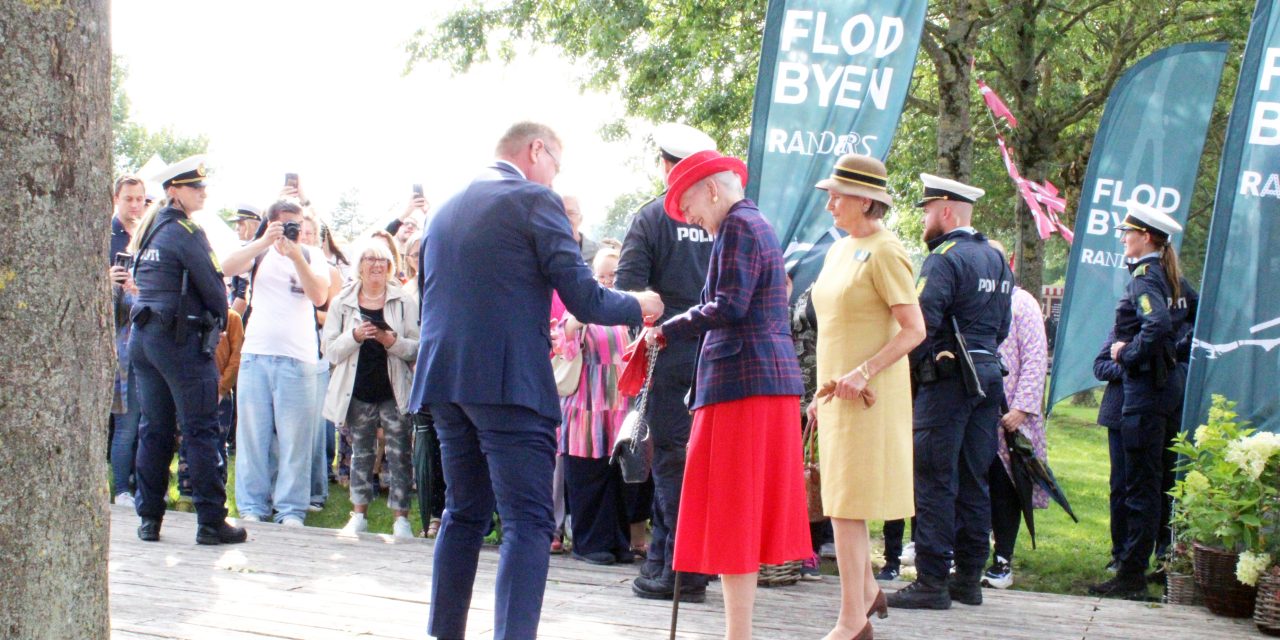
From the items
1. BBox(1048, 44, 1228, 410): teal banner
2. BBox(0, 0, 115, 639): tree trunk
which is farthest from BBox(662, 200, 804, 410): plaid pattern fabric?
BBox(1048, 44, 1228, 410): teal banner

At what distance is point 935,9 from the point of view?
700 inches

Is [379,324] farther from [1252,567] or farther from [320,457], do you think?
[1252,567]

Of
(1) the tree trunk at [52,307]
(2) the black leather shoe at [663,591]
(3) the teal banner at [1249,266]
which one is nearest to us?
(1) the tree trunk at [52,307]

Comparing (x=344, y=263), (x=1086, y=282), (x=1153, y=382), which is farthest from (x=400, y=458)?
(x=1086, y=282)

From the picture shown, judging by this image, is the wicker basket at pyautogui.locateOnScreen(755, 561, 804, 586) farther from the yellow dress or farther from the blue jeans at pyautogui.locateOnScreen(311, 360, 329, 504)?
the blue jeans at pyautogui.locateOnScreen(311, 360, 329, 504)

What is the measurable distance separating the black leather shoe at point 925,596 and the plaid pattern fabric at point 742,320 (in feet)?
5.81

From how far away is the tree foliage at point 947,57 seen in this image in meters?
16.4

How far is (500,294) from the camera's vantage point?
414 centimetres

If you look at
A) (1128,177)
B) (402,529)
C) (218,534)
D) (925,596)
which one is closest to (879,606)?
(925,596)

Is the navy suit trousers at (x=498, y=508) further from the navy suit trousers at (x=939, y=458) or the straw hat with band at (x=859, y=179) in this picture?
the navy suit trousers at (x=939, y=458)

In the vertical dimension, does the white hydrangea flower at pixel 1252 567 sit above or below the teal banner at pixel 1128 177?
below

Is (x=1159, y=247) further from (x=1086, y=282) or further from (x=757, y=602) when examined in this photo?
(x=1086, y=282)

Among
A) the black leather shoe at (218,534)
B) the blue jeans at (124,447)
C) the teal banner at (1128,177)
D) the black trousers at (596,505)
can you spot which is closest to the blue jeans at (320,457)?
the blue jeans at (124,447)

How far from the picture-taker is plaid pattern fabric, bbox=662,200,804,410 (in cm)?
437
